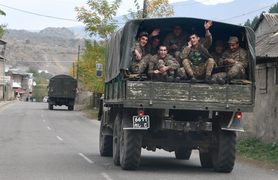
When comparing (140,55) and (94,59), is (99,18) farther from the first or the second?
(140,55)

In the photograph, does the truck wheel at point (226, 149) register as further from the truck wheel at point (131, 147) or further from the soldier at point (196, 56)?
the truck wheel at point (131, 147)

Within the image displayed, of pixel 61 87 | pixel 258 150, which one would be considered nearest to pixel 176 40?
pixel 258 150

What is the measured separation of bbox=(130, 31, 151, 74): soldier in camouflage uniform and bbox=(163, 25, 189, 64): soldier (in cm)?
70

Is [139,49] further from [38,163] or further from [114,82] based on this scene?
[38,163]

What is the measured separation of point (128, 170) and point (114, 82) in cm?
248

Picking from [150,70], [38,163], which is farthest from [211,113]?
[38,163]

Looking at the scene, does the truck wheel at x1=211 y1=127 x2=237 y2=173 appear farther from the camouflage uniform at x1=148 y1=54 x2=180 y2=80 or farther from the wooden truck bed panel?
the camouflage uniform at x1=148 y1=54 x2=180 y2=80

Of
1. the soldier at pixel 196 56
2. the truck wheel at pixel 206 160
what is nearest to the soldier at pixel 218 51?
the soldier at pixel 196 56

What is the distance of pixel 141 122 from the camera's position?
8.80 meters

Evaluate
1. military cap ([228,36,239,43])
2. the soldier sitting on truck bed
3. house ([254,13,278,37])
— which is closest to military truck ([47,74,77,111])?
house ([254,13,278,37])

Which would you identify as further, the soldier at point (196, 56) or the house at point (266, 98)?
the house at point (266, 98)

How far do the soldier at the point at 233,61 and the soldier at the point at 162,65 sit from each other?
94 centimetres

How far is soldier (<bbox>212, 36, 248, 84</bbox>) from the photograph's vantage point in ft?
30.4

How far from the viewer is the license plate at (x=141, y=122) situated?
8.77 meters
